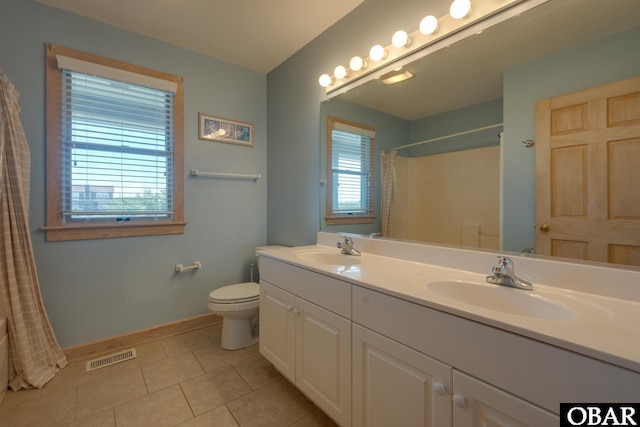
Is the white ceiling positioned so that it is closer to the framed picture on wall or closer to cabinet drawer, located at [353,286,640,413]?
the framed picture on wall

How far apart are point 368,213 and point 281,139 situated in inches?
49.1

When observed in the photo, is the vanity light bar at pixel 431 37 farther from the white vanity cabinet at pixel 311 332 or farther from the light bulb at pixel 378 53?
the white vanity cabinet at pixel 311 332

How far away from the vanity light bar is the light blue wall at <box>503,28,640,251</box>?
0.27m

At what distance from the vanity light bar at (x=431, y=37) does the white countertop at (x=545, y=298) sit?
106cm

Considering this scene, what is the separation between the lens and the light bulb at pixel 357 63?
1805 millimetres

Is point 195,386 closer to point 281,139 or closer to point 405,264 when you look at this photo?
point 405,264

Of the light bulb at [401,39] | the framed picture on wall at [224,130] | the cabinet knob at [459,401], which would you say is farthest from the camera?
the framed picture on wall at [224,130]

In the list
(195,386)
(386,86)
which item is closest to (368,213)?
(386,86)

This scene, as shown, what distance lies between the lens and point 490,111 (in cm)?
128

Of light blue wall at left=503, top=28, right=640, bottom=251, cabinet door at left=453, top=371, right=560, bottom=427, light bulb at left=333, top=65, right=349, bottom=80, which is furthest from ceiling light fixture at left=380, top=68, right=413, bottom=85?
cabinet door at left=453, top=371, right=560, bottom=427

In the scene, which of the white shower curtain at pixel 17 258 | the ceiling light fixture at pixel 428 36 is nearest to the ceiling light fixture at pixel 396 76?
the ceiling light fixture at pixel 428 36

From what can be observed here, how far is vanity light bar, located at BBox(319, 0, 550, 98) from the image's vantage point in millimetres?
1220

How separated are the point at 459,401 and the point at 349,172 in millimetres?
1482

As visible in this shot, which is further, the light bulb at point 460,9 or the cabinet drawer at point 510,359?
the light bulb at point 460,9
